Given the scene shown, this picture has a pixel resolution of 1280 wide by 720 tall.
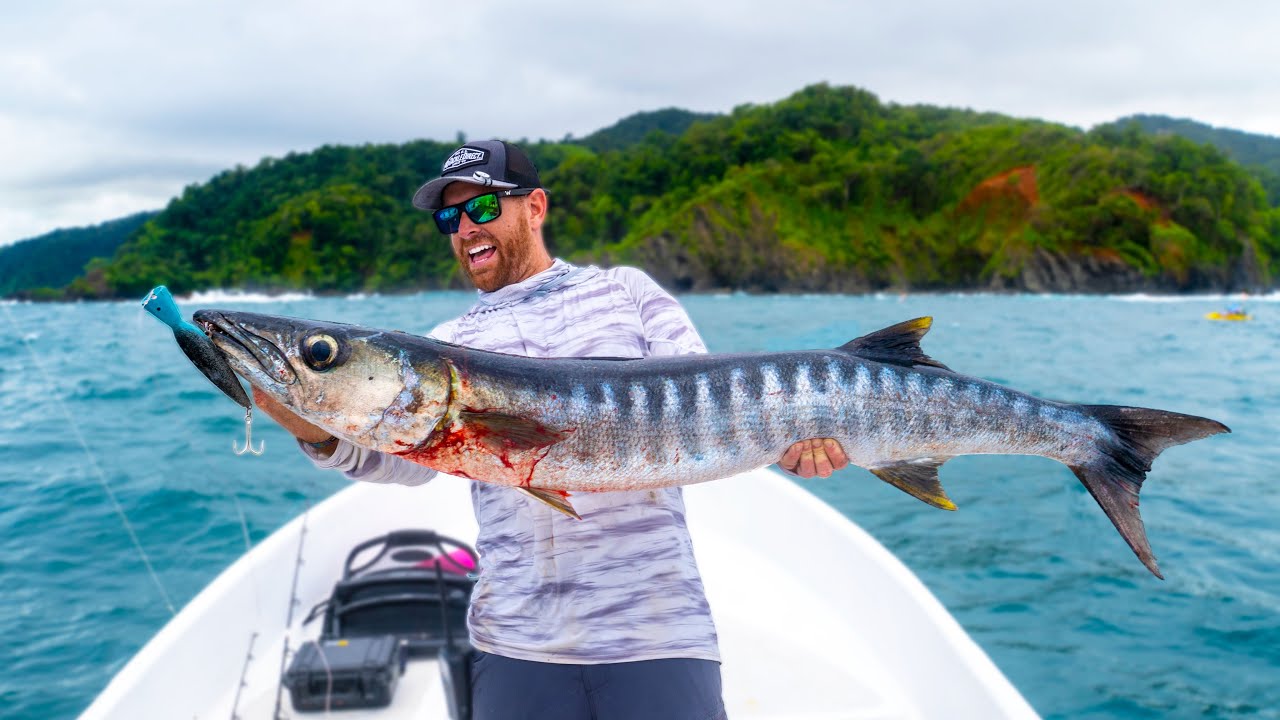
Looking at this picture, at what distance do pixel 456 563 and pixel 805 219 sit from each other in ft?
353

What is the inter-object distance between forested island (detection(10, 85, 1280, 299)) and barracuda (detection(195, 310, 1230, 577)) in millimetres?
93675

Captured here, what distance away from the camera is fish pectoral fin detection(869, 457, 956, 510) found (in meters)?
2.90

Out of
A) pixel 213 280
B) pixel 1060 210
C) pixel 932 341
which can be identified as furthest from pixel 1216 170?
pixel 213 280

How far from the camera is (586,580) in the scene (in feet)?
8.53

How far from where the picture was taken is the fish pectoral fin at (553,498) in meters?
2.40

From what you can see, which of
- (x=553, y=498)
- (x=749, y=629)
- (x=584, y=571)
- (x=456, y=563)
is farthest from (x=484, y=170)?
(x=749, y=629)

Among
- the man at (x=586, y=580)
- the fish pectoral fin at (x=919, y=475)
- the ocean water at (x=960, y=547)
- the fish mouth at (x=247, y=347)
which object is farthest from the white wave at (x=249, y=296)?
the fish pectoral fin at (x=919, y=475)

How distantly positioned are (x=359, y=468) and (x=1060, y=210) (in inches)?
4064

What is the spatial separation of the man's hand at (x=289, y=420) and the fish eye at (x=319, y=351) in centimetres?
16

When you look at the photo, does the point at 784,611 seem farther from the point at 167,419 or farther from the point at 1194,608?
the point at 167,419

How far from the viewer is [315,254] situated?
108562 mm

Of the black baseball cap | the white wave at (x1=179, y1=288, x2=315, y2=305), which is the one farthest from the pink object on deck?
the white wave at (x1=179, y1=288, x2=315, y2=305)

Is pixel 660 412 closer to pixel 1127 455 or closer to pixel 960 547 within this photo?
pixel 1127 455

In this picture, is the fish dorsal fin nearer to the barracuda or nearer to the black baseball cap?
the barracuda
